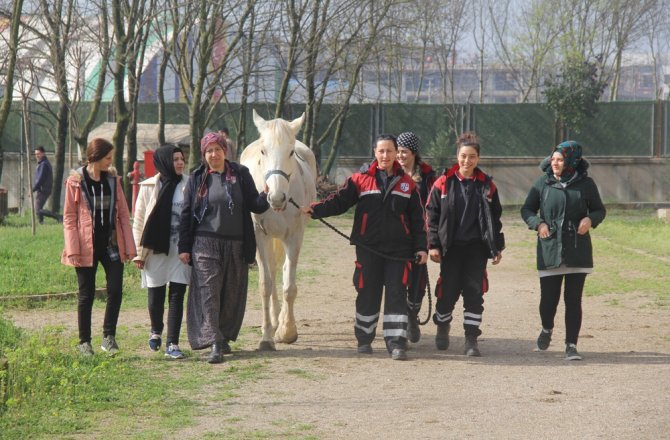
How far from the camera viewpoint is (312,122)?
30719mm

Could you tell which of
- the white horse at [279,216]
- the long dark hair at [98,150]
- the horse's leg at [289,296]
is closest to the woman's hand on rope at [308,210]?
the white horse at [279,216]

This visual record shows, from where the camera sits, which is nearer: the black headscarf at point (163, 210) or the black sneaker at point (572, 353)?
the black sneaker at point (572, 353)

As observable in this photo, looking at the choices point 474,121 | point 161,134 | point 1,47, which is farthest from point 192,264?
point 474,121

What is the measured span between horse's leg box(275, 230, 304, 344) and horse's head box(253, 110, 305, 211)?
0.78 meters

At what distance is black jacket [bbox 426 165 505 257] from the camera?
9281 millimetres

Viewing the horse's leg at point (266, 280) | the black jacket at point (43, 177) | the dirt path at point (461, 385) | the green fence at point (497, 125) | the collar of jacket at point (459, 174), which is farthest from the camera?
the green fence at point (497, 125)

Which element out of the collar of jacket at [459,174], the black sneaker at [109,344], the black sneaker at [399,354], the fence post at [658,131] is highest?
the fence post at [658,131]

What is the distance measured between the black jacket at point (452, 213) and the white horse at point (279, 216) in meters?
1.24

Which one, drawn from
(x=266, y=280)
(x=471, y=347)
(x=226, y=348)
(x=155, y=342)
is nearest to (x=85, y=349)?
(x=155, y=342)

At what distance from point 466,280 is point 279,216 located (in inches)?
68.9

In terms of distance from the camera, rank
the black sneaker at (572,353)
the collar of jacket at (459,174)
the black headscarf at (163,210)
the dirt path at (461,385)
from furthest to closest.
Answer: the collar of jacket at (459,174) < the black headscarf at (163,210) < the black sneaker at (572,353) < the dirt path at (461,385)

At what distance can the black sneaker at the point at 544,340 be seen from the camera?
950 cm

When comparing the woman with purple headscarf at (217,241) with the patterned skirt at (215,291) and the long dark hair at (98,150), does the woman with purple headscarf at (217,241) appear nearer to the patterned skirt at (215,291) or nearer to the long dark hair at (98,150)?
the patterned skirt at (215,291)

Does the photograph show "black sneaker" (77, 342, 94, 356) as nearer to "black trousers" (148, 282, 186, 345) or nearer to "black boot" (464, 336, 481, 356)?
"black trousers" (148, 282, 186, 345)
